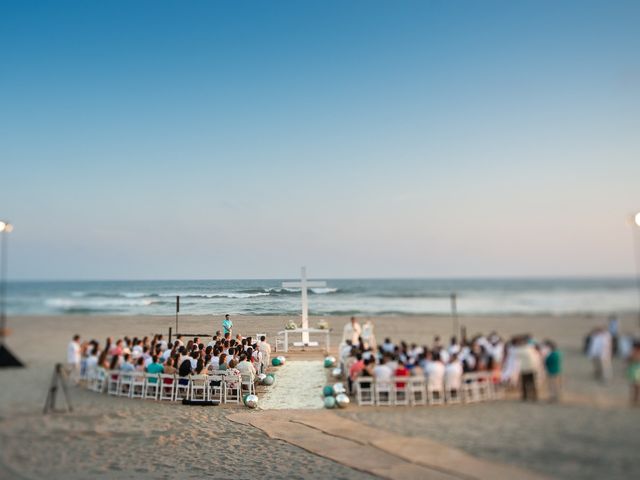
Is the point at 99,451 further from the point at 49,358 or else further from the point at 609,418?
the point at 609,418

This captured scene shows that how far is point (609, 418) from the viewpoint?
215 cm

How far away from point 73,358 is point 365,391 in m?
1.71

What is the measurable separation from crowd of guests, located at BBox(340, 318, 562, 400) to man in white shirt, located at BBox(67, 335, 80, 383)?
1.55m

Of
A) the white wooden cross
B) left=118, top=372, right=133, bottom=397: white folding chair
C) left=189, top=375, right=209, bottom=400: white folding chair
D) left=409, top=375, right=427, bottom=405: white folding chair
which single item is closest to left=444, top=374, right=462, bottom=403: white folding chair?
left=409, top=375, right=427, bottom=405: white folding chair

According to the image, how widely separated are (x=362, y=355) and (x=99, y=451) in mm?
2107

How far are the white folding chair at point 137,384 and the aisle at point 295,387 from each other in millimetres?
826

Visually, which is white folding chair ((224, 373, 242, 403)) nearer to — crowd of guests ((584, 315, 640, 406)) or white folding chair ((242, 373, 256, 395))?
white folding chair ((242, 373, 256, 395))

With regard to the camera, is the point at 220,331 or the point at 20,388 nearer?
the point at 20,388

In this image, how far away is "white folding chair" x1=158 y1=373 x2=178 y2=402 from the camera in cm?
350

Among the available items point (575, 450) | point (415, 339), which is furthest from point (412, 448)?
point (575, 450)

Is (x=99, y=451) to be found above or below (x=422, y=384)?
below

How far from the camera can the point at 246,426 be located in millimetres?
4477

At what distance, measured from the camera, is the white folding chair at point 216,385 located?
3.54 metres

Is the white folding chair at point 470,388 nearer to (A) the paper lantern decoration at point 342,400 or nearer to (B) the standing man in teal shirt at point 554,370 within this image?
(B) the standing man in teal shirt at point 554,370
